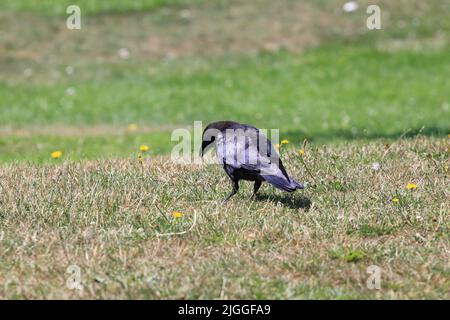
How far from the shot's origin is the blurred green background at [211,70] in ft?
50.3

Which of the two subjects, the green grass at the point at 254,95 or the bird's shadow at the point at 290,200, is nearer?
the bird's shadow at the point at 290,200

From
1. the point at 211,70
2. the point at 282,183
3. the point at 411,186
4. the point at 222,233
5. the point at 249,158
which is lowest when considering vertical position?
the point at 222,233

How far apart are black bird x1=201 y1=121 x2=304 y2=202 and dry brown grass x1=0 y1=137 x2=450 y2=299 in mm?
258

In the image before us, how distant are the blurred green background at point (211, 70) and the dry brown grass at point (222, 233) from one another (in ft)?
18.8

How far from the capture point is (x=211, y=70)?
19359 millimetres

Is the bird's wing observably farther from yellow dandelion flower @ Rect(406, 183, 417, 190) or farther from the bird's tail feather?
yellow dandelion flower @ Rect(406, 183, 417, 190)

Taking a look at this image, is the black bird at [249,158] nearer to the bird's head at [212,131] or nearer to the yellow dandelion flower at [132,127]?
the bird's head at [212,131]

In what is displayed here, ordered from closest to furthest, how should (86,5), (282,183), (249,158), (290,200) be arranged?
(282,183), (249,158), (290,200), (86,5)

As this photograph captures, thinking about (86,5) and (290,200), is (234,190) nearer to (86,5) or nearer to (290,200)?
(290,200)

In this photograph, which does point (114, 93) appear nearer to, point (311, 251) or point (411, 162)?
point (411, 162)

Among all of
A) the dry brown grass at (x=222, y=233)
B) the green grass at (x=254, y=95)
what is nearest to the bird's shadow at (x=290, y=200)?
the dry brown grass at (x=222, y=233)

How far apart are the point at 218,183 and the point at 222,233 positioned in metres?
1.36

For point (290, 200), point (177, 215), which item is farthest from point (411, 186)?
point (177, 215)

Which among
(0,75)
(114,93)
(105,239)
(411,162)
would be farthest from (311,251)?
(0,75)
